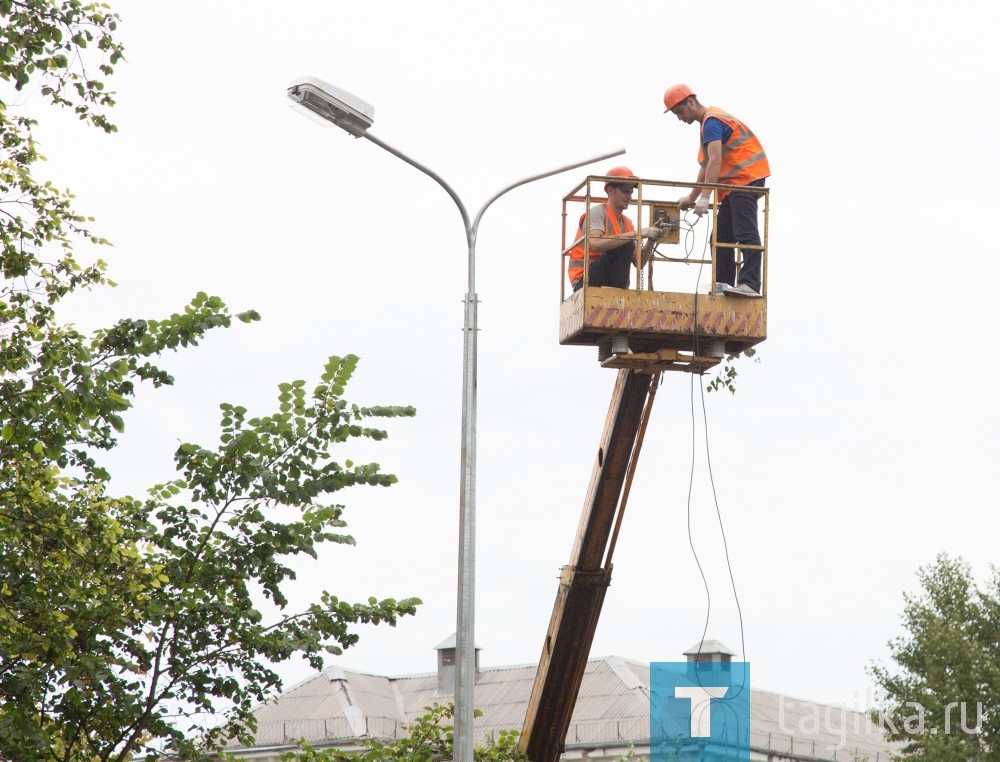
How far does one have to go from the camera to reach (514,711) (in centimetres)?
3809

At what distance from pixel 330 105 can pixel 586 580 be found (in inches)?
222

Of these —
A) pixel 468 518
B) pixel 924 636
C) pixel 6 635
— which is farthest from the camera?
pixel 924 636

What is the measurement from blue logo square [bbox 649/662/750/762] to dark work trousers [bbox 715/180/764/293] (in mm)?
20449

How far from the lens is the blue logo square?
33.4 m

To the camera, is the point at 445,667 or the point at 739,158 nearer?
the point at 739,158

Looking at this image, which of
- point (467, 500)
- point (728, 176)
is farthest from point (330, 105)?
point (728, 176)

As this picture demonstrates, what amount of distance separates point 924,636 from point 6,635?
102 ft

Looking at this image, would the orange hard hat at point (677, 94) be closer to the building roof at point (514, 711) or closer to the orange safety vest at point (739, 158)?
the orange safety vest at point (739, 158)

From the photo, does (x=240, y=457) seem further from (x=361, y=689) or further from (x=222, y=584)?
(x=361, y=689)

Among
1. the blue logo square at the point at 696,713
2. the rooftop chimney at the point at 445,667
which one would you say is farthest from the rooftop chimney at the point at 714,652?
Answer: the rooftop chimney at the point at 445,667

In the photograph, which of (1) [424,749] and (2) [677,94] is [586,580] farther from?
(2) [677,94]

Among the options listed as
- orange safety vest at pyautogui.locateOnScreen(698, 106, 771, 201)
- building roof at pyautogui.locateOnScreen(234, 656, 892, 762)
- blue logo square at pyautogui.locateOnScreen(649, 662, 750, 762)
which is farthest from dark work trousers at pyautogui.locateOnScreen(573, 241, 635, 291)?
building roof at pyautogui.locateOnScreen(234, 656, 892, 762)

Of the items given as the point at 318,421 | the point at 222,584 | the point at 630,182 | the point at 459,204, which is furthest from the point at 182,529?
the point at 630,182

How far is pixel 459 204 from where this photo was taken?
12438 millimetres
